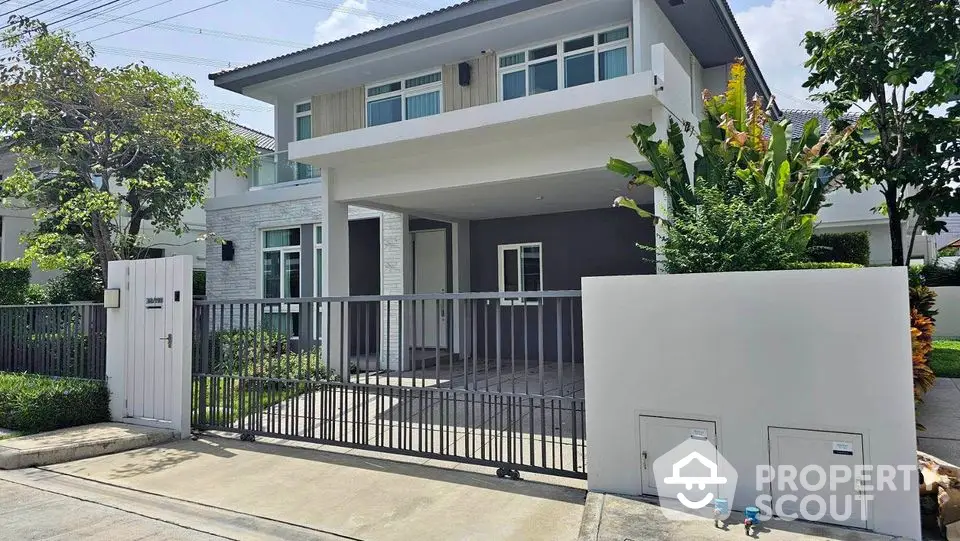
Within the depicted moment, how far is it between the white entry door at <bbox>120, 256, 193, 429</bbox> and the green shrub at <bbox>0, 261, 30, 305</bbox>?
986 centimetres

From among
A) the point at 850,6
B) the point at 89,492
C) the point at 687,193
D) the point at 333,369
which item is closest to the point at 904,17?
the point at 850,6

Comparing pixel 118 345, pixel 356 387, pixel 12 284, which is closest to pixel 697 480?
pixel 356 387

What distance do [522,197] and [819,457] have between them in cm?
769

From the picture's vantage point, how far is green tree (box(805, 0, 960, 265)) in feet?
25.9

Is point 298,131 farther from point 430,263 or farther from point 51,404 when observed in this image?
point 51,404

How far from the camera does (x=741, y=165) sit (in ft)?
21.3

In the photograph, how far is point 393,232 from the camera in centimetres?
1270

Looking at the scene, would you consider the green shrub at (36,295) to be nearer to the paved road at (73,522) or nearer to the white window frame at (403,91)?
the white window frame at (403,91)

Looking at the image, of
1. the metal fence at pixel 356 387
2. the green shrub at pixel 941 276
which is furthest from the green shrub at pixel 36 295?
the green shrub at pixel 941 276

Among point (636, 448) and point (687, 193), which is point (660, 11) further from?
point (636, 448)

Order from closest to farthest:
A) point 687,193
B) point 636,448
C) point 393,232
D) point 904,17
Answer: point 636,448 → point 687,193 → point 904,17 → point 393,232

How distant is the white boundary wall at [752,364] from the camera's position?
156 inches

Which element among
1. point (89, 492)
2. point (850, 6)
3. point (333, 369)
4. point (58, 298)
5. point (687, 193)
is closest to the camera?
point (89, 492)

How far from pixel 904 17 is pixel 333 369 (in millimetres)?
8927
